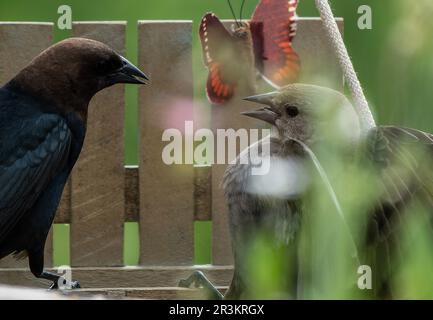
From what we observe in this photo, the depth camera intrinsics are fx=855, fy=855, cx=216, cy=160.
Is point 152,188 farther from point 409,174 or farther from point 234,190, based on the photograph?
point 409,174

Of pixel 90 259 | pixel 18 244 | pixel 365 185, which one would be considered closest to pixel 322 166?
pixel 365 185

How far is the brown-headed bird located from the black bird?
0.19 meters

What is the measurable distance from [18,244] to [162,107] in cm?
39

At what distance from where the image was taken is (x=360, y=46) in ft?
3.82

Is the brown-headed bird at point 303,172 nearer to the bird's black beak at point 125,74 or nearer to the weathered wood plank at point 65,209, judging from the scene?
the bird's black beak at point 125,74

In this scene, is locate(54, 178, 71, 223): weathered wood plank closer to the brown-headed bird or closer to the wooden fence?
the wooden fence

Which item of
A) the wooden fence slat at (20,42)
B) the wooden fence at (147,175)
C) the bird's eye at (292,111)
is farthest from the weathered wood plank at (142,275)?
the bird's eye at (292,111)

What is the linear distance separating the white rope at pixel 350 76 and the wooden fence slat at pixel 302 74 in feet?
0.93

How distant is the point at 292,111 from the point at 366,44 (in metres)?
0.23

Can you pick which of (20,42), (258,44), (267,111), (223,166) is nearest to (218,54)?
(258,44)

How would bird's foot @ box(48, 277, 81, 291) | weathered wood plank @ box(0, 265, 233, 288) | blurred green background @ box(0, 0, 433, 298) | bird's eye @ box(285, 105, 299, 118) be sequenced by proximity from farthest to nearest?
1. weathered wood plank @ box(0, 265, 233, 288)
2. bird's foot @ box(48, 277, 81, 291)
3. bird's eye @ box(285, 105, 299, 118)
4. blurred green background @ box(0, 0, 433, 298)

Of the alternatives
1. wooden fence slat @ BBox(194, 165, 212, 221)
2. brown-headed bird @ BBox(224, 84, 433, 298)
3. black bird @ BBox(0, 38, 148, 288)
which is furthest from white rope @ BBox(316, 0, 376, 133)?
wooden fence slat @ BBox(194, 165, 212, 221)

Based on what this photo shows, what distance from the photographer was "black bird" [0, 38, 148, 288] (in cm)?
102
